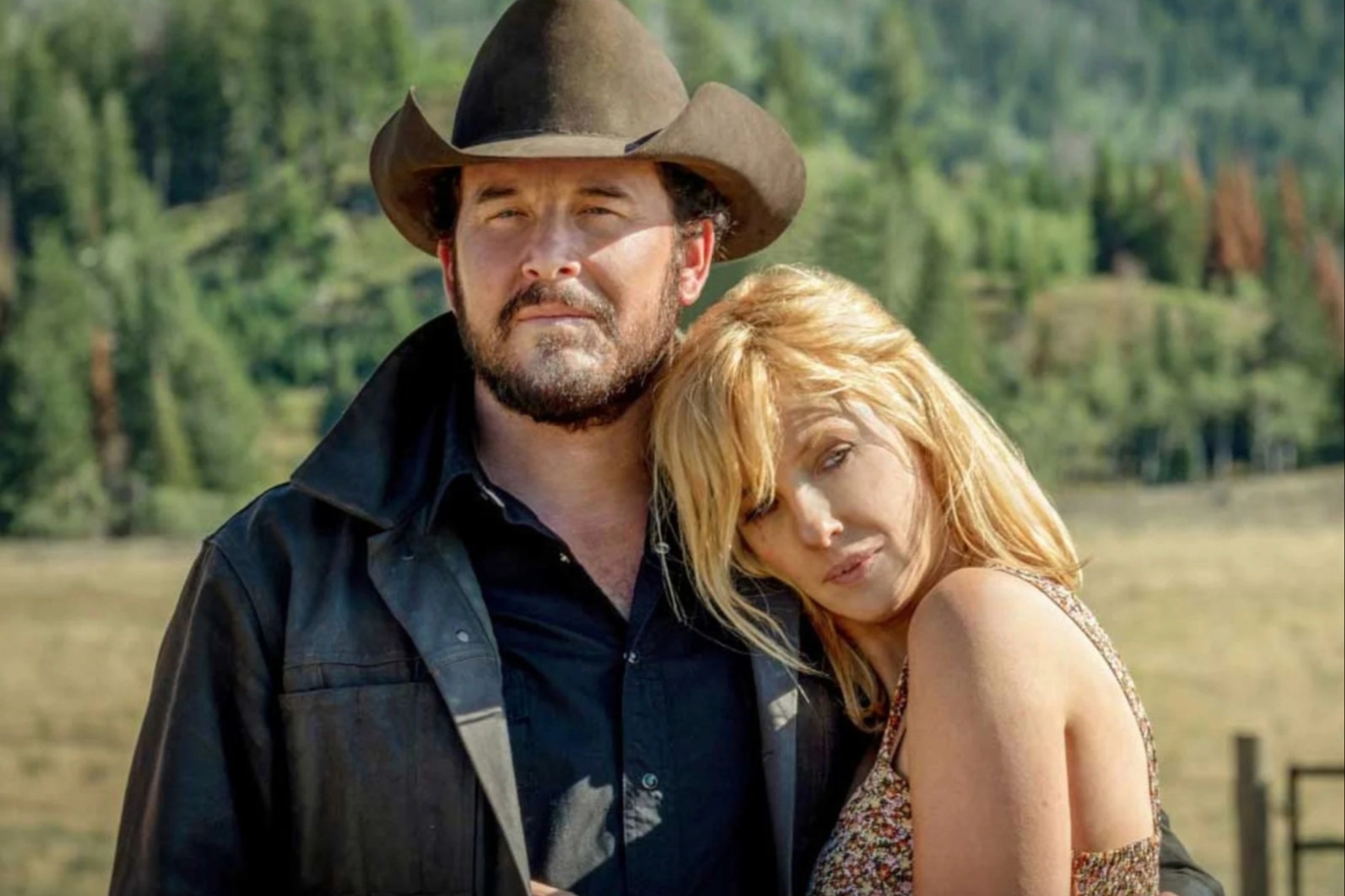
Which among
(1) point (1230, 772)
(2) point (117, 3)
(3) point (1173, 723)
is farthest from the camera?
(2) point (117, 3)

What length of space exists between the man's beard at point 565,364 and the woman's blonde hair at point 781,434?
0.21ft

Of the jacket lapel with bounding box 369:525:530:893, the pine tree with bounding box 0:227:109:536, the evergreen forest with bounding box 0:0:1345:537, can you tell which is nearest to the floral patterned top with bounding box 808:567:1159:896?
the jacket lapel with bounding box 369:525:530:893

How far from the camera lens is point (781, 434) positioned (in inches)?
107

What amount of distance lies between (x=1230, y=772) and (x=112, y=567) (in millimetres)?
24694

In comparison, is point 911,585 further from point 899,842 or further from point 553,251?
point 553,251

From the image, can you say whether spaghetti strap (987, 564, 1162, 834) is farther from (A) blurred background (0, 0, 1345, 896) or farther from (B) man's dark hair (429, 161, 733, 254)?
(A) blurred background (0, 0, 1345, 896)

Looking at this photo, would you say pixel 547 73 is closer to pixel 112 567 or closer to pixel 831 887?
pixel 831 887

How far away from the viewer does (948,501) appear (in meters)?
2.69

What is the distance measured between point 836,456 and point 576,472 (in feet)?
1.50

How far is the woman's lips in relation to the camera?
2.70 m

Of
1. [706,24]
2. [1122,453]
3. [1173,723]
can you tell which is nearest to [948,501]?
[1173,723]

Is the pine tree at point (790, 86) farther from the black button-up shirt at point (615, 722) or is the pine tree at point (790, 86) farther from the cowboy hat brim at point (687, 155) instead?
the black button-up shirt at point (615, 722)

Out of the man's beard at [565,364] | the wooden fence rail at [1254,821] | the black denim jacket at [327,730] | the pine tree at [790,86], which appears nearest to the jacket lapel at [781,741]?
the black denim jacket at [327,730]

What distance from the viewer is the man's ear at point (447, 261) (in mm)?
2996
